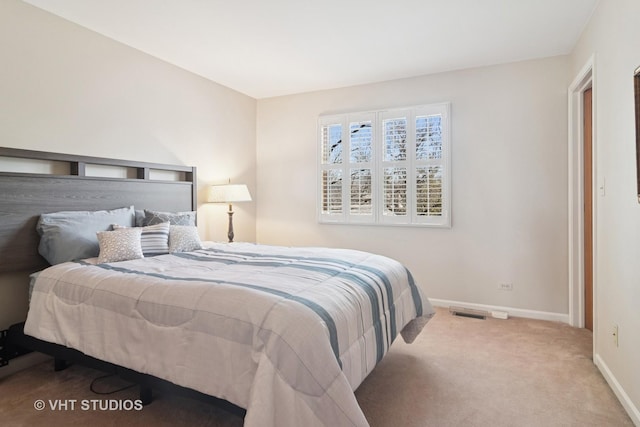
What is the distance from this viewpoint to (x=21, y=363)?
246 centimetres

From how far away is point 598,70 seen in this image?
2.47 metres

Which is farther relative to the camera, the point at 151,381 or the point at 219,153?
the point at 219,153

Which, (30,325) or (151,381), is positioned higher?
(30,325)

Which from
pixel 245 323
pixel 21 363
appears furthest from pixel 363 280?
pixel 21 363

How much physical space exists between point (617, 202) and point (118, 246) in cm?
324

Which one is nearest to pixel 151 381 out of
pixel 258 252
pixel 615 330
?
pixel 258 252

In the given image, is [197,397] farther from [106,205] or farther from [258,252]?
[106,205]

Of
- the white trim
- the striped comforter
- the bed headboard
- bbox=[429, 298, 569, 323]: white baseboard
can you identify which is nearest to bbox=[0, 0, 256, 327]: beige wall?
the bed headboard

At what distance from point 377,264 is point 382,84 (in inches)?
101

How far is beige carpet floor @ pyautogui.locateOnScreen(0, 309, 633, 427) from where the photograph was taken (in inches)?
74.4

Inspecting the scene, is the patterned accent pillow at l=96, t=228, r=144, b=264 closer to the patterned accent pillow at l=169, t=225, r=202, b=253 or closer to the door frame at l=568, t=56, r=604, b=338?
the patterned accent pillow at l=169, t=225, r=202, b=253

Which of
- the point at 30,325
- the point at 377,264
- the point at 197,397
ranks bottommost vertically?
the point at 197,397

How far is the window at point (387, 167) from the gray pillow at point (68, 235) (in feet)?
8.36

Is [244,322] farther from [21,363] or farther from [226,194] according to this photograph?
[226,194]
